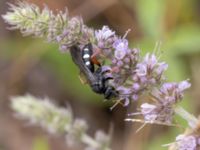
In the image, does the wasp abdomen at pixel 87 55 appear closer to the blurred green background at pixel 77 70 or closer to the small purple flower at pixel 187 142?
the small purple flower at pixel 187 142

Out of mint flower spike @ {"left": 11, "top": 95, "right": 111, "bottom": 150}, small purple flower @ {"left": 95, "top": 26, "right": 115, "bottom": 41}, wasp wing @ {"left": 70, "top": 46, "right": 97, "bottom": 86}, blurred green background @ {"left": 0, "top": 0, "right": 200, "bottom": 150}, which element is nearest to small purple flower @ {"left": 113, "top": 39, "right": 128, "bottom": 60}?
small purple flower @ {"left": 95, "top": 26, "right": 115, "bottom": 41}

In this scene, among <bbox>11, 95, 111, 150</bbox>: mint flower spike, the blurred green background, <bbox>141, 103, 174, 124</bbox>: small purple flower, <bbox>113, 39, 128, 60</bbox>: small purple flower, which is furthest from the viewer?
the blurred green background

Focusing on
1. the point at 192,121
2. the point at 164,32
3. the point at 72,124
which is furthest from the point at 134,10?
the point at 192,121

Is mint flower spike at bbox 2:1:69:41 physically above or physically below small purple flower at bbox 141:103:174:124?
above

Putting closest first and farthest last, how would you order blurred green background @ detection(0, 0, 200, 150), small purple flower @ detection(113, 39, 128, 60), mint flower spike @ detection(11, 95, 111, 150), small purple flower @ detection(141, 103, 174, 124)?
small purple flower @ detection(113, 39, 128, 60)
small purple flower @ detection(141, 103, 174, 124)
mint flower spike @ detection(11, 95, 111, 150)
blurred green background @ detection(0, 0, 200, 150)

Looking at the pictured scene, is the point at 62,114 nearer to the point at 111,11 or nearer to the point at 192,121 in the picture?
the point at 192,121

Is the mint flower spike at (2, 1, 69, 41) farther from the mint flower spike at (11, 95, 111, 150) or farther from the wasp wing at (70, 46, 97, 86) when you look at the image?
the mint flower spike at (11, 95, 111, 150)

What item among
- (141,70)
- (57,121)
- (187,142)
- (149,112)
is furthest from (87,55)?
(57,121)

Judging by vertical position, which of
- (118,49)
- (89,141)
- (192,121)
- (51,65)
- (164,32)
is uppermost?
(51,65)
